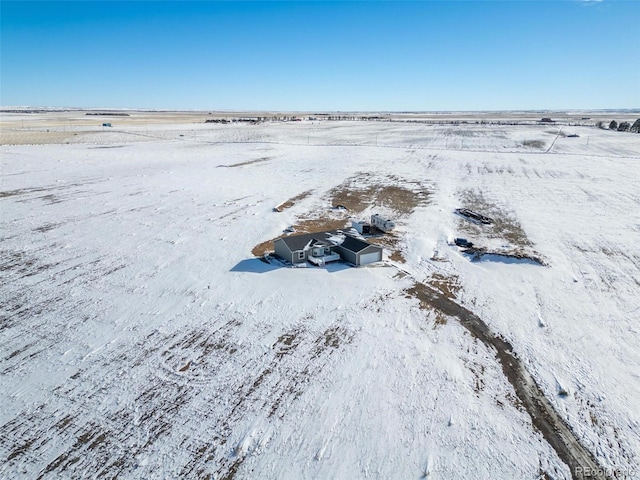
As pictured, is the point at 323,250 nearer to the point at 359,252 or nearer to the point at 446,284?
the point at 359,252

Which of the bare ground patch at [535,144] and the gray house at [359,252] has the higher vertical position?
the gray house at [359,252]

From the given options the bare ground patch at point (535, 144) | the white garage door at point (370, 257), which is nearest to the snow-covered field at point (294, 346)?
the white garage door at point (370, 257)

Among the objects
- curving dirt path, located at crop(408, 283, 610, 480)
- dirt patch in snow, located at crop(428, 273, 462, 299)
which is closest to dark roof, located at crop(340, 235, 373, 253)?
dirt patch in snow, located at crop(428, 273, 462, 299)

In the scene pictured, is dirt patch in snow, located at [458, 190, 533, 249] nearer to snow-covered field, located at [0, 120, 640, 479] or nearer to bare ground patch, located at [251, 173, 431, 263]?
snow-covered field, located at [0, 120, 640, 479]

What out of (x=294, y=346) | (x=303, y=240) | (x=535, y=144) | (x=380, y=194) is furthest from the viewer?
(x=535, y=144)

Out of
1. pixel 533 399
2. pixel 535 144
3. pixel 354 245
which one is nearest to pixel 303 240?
pixel 354 245

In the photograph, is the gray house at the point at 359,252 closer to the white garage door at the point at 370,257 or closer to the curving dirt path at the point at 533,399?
the white garage door at the point at 370,257
